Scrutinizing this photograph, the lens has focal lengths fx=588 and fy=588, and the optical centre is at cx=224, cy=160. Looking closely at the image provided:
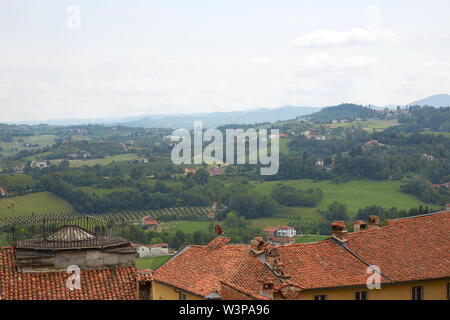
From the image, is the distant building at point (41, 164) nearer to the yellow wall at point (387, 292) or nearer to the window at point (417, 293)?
the yellow wall at point (387, 292)

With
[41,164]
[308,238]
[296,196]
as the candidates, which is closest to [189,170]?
[41,164]

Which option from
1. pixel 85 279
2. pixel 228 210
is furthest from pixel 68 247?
pixel 228 210

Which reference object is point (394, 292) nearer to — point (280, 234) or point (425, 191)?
point (280, 234)

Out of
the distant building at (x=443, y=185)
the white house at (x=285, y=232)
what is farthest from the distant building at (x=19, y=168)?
the distant building at (x=443, y=185)

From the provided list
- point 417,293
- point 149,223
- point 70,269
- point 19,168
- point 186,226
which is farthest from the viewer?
point 19,168

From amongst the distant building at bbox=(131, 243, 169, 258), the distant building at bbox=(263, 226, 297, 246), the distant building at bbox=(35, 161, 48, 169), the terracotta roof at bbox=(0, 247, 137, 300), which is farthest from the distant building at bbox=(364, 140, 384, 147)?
the terracotta roof at bbox=(0, 247, 137, 300)

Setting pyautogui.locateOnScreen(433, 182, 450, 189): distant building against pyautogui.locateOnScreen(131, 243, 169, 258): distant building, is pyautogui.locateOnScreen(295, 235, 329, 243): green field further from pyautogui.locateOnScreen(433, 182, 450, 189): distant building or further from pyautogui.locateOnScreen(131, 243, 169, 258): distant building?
pyautogui.locateOnScreen(433, 182, 450, 189): distant building
